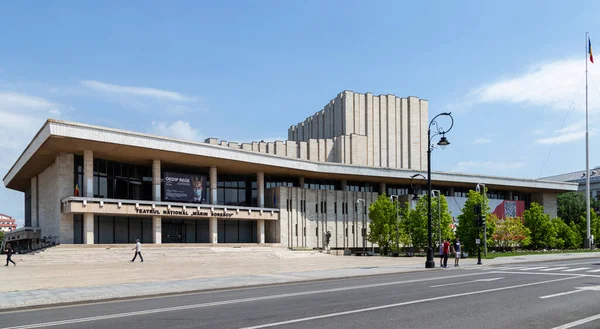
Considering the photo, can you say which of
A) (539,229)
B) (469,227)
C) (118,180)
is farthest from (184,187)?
(539,229)

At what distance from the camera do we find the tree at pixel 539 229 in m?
62.1

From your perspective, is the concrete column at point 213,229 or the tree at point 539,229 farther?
the tree at point 539,229

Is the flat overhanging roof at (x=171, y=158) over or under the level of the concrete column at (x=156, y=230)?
over

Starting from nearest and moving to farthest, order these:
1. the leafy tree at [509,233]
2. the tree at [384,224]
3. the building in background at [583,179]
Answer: the tree at [384,224], the leafy tree at [509,233], the building in background at [583,179]

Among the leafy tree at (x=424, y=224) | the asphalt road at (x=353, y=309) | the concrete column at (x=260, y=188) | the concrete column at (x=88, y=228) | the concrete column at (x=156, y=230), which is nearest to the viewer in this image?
the asphalt road at (x=353, y=309)

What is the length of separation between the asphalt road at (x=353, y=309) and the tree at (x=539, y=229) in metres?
46.6

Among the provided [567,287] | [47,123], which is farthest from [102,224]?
[567,287]

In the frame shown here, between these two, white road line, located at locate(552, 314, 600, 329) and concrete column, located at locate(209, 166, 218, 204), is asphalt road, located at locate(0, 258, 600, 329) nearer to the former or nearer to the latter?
white road line, located at locate(552, 314, 600, 329)

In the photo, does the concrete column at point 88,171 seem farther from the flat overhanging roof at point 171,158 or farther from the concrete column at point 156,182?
the concrete column at point 156,182

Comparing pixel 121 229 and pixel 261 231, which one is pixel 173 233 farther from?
pixel 261 231

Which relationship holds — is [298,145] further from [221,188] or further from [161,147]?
[161,147]

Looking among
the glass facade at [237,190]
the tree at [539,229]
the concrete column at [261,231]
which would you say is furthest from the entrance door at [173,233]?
the tree at [539,229]

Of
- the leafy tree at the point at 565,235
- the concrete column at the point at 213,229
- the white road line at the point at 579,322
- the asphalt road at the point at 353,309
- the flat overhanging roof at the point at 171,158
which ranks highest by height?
the flat overhanging roof at the point at 171,158

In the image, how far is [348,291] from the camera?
18.2m
